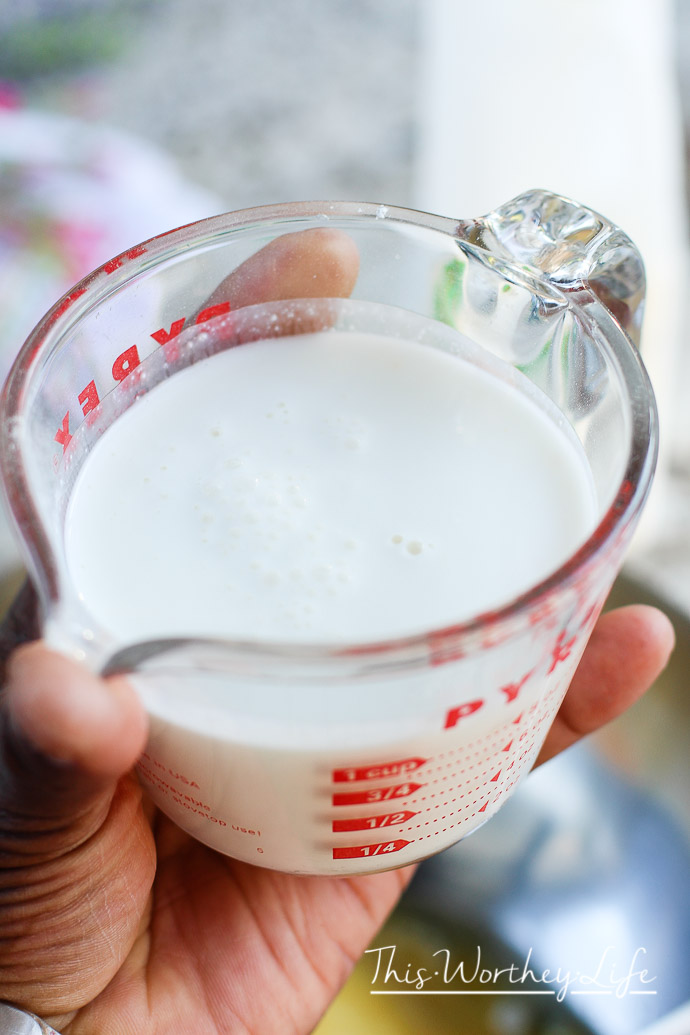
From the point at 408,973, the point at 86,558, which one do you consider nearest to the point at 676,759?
the point at 408,973

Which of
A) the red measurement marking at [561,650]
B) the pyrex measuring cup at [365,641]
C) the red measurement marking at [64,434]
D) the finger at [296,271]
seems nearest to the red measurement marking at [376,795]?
the pyrex measuring cup at [365,641]

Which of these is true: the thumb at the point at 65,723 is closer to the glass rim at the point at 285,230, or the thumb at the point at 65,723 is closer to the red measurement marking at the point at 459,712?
the glass rim at the point at 285,230

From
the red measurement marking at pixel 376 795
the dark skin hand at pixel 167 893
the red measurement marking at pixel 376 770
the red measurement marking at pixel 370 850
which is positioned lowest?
the dark skin hand at pixel 167 893

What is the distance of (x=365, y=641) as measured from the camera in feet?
1.78

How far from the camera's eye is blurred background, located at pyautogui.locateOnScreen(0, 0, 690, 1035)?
96 cm

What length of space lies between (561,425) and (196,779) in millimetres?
362

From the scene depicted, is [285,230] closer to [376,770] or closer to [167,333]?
[167,333]

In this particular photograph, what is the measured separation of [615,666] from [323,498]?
360 millimetres

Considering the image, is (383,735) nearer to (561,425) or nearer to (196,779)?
(196,779)

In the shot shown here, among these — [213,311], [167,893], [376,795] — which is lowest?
[167,893]

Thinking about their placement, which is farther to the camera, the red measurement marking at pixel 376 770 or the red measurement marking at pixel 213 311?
the red measurement marking at pixel 213 311

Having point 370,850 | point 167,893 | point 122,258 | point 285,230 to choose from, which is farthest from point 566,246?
point 167,893

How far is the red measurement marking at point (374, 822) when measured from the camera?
1.95ft

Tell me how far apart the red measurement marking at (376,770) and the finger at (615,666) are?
0.38 metres
